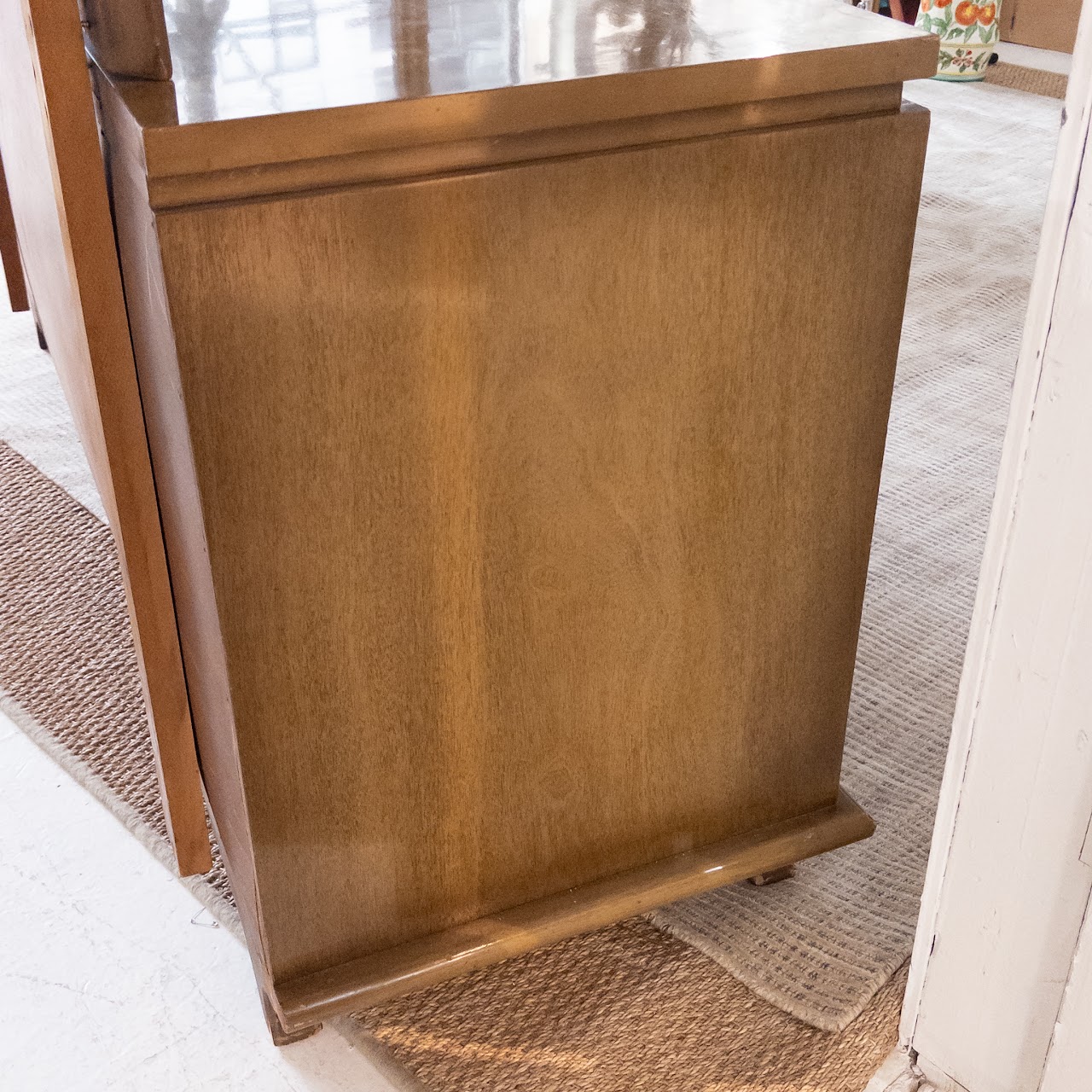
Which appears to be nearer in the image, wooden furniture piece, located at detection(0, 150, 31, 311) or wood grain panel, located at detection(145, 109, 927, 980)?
wood grain panel, located at detection(145, 109, 927, 980)

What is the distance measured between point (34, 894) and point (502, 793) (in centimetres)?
48

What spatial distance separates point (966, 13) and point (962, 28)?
0.04 meters

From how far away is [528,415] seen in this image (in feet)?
2.59

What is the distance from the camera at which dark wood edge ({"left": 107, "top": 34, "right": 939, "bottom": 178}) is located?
636 millimetres

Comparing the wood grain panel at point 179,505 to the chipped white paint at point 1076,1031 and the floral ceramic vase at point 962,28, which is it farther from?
the floral ceramic vase at point 962,28

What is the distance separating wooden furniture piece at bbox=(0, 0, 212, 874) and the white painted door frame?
1.72 feet

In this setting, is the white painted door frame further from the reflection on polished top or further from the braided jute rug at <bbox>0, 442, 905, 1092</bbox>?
the reflection on polished top

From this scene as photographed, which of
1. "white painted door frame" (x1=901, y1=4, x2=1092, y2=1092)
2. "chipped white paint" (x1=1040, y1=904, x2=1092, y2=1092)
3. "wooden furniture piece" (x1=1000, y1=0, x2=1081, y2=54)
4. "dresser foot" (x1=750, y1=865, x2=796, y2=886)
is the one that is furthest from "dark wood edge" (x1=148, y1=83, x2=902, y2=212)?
"wooden furniture piece" (x1=1000, y1=0, x2=1081, y2=54)

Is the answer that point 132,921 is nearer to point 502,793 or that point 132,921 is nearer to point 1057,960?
point 502,793

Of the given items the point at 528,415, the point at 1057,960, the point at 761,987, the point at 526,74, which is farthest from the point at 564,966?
the point at 526,74

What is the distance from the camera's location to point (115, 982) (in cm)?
104

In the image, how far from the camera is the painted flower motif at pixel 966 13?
317cm

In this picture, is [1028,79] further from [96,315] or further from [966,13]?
[96,315]

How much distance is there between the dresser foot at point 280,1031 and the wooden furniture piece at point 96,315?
4.6 inches
